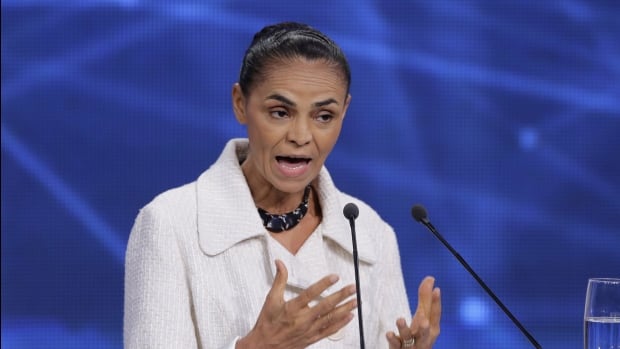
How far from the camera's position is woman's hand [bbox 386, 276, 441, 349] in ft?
5.36

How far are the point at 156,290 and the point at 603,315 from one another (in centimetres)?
74

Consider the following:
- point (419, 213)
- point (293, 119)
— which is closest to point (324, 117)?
point (293, 119)

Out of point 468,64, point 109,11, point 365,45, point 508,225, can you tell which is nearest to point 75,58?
point 109,11

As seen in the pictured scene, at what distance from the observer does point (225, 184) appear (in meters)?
1.91

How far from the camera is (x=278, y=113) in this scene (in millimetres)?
1834

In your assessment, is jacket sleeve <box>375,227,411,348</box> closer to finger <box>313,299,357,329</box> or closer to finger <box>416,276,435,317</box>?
finger <box>416,276,435,317</box>

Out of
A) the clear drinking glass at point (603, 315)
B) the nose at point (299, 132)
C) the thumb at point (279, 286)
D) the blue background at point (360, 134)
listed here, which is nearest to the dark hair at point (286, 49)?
the nose at point (299, 132)

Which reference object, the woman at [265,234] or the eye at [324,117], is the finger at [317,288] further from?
the eye at [324,117]

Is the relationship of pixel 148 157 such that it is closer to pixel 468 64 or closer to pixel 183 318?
pixel 468 64

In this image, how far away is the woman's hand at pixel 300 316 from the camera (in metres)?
1.48

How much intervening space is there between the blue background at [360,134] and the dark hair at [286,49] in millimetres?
1445

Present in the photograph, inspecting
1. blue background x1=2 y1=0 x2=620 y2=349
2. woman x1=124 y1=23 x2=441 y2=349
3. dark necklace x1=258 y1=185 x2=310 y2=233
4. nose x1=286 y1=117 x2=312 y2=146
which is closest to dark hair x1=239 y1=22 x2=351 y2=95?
woman x1=124 y1=23 x2=441 y2=349

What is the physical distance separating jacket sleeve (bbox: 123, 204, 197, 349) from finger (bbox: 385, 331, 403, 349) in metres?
0.34

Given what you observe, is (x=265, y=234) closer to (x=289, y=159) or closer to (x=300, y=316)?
(x=289, y=159)
